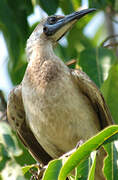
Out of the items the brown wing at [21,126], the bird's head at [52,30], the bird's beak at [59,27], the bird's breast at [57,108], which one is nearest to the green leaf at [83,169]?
the bird's breast at [57,108]

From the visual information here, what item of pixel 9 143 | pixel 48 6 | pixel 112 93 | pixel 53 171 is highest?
pixel 48 6

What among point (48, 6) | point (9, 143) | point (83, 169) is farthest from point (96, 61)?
point (9, 143)

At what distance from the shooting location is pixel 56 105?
15.6 feet

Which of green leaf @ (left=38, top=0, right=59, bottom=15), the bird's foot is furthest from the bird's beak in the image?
the bird's foot

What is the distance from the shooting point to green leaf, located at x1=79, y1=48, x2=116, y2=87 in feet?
17.2

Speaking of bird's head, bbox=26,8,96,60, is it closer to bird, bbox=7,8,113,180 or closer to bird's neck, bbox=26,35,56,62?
bird's neck, bbox=26,35,56,62

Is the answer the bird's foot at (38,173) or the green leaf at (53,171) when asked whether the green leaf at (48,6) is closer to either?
the bird's foot at (38,173)

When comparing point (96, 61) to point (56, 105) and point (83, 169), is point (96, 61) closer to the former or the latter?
point (56, 105)

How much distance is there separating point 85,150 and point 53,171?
0.29m

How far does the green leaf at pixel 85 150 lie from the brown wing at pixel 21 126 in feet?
7.98

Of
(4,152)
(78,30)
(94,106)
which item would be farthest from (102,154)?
(4,152)

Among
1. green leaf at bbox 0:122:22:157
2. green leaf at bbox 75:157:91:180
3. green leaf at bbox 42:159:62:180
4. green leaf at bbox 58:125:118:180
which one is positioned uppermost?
green leaf at bbox 0:122:22:157

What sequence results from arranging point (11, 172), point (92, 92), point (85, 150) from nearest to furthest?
point (11, 172)
point (85, 150)
point (92, 92)

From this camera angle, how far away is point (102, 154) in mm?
5355
